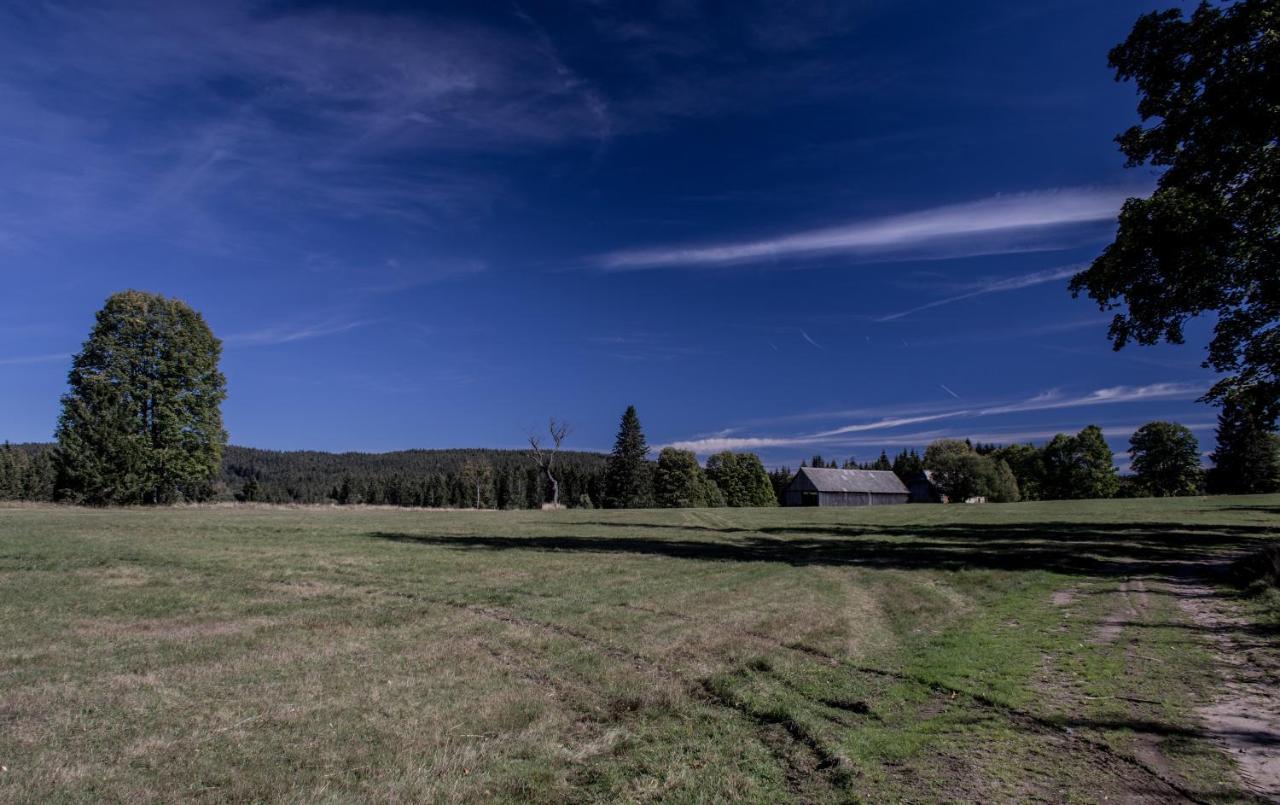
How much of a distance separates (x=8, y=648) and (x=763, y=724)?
10.1m

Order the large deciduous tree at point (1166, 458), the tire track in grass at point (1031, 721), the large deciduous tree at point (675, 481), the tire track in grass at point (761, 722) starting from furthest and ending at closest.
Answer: the large deciduous tree at point (675, 481) → the large deciduous tree at point (1166, 458) → the tire track in grass at point (761, 722) → the tire track in grass at point (1031, 721)

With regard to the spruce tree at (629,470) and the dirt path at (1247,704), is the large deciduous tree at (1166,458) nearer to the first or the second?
the spruce tree at (629,470)

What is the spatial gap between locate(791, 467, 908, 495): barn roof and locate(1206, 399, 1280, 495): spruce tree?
4176 cm

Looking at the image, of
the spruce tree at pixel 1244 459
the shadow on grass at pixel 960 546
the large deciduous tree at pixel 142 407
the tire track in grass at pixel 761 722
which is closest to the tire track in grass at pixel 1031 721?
the tire track in grass at pixel 761 722

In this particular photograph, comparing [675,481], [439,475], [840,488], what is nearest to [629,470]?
[675,481]

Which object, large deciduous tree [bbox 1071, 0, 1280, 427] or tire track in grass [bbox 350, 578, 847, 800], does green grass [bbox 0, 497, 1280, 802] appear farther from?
large deciduous tree [bbox 1071, 0, 1280, 427]

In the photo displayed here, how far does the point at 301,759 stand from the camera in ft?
18.6

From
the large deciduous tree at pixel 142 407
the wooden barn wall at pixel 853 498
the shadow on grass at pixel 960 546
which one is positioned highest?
the large deciduous tree at pixel 142 407

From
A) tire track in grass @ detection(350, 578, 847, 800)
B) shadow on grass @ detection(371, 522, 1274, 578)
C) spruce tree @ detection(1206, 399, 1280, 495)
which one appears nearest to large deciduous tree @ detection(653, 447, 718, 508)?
shadow on grass @ detection(371, 522, 1274, 578)

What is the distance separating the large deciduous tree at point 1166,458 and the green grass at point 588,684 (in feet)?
320

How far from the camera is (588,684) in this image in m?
8.03

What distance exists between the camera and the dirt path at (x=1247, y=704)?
17.7 ft

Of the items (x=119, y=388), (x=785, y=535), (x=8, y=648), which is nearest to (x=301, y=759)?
(x=8, y=648)

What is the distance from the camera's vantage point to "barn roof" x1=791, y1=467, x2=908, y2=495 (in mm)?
98062
